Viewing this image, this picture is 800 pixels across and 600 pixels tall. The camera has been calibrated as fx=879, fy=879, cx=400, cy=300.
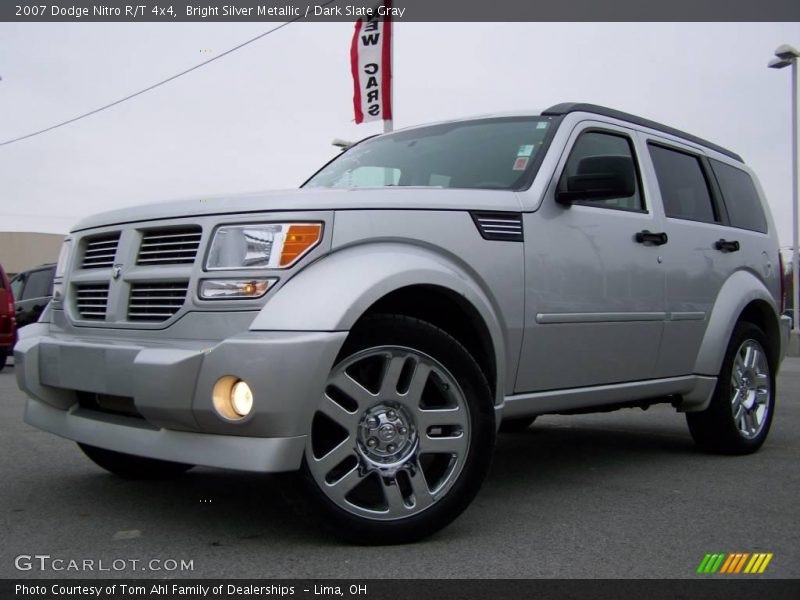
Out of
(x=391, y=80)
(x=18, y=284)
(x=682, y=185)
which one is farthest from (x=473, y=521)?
(x=18, y=284)

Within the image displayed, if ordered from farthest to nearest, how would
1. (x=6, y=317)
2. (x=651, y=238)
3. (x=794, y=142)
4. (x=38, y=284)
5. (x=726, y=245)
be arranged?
1. (x=794, y=142)
2. (x=38, y=284)
3. (x=6, y=317)
4. (x=726, y=245)
5. (x=651, y=238)

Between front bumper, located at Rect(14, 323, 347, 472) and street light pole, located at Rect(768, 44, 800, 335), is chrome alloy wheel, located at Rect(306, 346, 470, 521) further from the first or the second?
street light pole, located at Rect(768, 44, 800, 335)

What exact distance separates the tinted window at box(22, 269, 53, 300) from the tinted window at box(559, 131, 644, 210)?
12.5 metres

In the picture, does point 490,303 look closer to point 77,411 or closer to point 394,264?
point 394,264

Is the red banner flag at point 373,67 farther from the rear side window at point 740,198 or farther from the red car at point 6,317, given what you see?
the rear side window at point 740,198

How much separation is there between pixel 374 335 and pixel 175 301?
736mm

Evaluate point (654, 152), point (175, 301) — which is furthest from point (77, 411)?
point (654, 152)

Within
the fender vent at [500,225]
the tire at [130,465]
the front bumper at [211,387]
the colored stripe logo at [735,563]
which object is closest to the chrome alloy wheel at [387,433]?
the front bumper at [211,387]

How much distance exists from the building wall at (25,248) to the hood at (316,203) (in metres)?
46.5

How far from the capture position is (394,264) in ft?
10.5

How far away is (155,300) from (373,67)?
10.7 meters

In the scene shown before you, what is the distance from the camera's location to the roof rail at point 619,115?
14.6 feet

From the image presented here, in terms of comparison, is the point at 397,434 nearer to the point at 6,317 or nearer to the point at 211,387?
the point at 211,387

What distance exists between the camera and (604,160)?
12.9 ft
